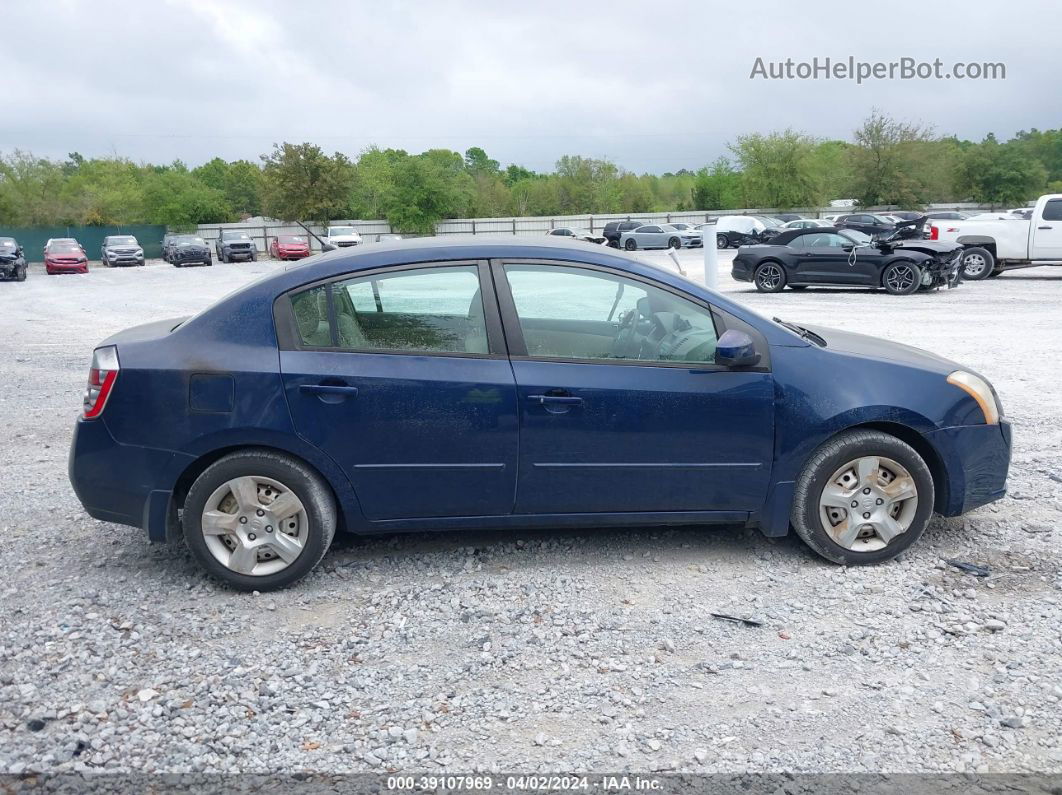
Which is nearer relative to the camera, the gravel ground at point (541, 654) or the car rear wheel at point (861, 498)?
the gravel ground at point (541, 654)

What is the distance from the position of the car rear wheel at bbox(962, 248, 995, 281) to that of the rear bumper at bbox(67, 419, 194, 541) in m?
21.3

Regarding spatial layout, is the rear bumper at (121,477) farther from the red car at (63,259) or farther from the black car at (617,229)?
the black car at (617,229)

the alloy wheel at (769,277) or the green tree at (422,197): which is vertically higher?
the green tree at (422,197)

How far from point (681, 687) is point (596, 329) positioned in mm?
1799

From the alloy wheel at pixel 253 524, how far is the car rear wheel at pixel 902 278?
672 inches

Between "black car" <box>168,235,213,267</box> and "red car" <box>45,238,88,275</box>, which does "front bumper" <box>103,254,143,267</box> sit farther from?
"red car" <box>45,238,88,275</box>

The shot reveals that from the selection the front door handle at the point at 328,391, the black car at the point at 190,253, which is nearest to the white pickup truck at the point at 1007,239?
the front door handle at the point at 328,391

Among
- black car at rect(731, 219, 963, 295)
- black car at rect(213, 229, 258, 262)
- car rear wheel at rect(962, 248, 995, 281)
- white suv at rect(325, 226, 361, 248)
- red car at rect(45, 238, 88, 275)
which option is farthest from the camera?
black car at rect(213, 229, 258, 262)

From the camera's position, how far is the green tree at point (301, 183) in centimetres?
5972

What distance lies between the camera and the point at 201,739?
3201mm

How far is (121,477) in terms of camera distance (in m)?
4.35

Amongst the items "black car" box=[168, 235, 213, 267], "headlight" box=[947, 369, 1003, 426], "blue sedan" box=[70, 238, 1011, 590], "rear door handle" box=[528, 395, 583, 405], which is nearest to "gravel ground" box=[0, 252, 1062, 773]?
"blue sedan" box=[70, 238, 1011, 590]

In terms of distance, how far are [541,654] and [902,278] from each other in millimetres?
17183

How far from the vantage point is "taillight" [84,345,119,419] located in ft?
14.2
